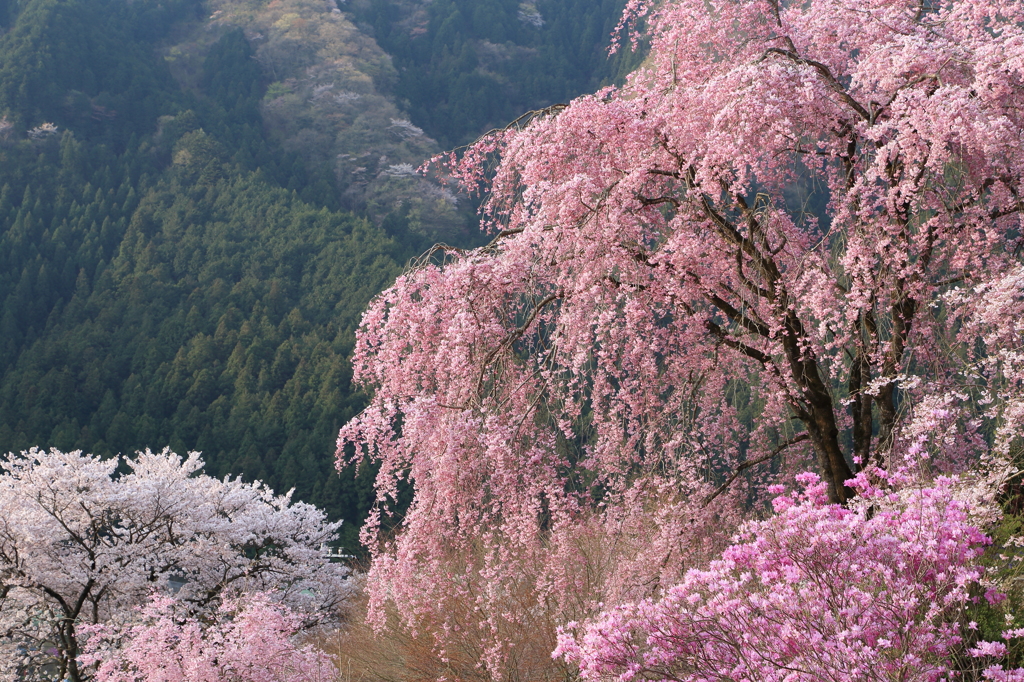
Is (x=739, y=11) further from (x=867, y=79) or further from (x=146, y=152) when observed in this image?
(x=146, y=152)

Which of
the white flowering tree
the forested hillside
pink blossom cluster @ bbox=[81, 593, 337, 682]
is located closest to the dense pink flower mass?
pink blossom cluster @ bbox=[81, 593, 337, 682]

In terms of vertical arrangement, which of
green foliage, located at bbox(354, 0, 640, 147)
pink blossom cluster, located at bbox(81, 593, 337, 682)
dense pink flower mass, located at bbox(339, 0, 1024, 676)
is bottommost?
pink blossom cluster, located at bbox(81, 593, 337, 682)

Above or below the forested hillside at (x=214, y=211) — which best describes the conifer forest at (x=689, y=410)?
below

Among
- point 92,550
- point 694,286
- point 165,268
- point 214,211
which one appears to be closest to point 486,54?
point 214,211

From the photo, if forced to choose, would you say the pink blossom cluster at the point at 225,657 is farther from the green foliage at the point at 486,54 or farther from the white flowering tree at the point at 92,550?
the green foliage at the point at 486,54

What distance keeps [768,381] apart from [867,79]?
6.71 feet

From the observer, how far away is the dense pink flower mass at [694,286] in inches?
179

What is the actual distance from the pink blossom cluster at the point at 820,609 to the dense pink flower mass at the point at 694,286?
1.11 m

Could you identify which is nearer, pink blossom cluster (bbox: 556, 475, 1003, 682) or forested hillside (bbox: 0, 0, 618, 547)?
pink blossom cluster (bbox: 556, 475, 1003, 682)

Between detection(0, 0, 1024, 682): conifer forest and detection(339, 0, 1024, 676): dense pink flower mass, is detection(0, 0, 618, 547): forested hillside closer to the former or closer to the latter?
detection(0, 0, 1024, 682): conifer forest

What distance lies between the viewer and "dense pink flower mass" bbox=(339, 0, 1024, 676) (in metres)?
4.55

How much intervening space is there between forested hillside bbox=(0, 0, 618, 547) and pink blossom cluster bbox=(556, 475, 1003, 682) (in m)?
23.7

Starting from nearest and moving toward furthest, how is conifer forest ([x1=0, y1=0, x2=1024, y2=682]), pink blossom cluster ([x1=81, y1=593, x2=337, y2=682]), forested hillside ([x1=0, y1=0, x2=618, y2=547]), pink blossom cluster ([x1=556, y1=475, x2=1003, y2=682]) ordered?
1. pink blossom cluster ([x1=556, y1=475, x2=1003, y2=682])
2. conifer forest ([x1=0, y1=0, x2=1024, y2=682])
3. pink blossom cluster ([x1=81, y1=593, x2=337, y2=682])
4. forested hillside ([x1=0, y1=0, x2=618, y2=547])

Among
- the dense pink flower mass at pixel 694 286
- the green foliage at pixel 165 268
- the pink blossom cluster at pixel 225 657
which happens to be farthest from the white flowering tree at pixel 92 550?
the green foliage at pixel 165 268
